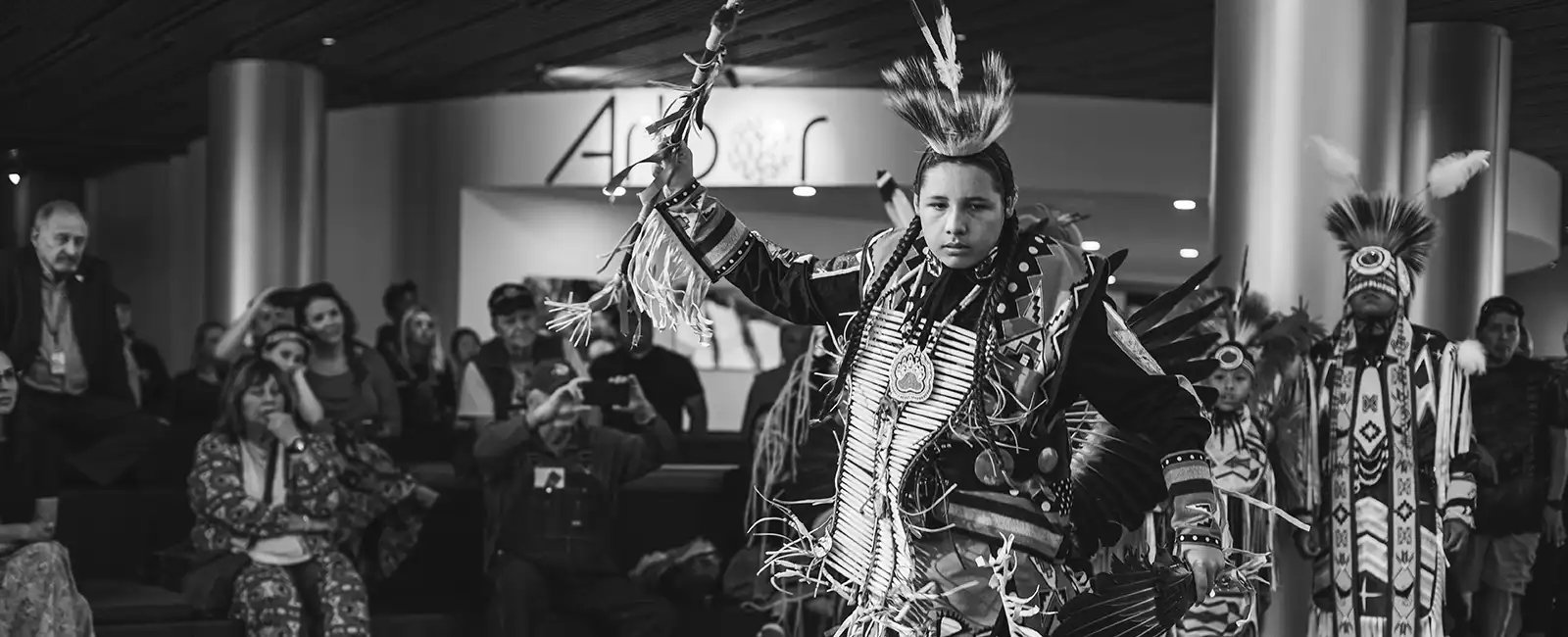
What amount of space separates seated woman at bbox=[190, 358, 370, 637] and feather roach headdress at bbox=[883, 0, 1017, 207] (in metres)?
3.06

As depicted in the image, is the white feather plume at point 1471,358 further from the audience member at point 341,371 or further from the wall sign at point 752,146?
the wall sign at point 752,146

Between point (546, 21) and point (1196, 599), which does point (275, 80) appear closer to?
point (546, 21)

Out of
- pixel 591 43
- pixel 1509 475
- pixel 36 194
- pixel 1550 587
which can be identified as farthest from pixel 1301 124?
pixel 36 194

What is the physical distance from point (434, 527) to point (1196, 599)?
12.9 feet

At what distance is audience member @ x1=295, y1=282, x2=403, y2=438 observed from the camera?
605 cm

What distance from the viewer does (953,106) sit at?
8.48 ft

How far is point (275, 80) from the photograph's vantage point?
9.61 m

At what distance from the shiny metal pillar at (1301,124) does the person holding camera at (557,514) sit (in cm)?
205

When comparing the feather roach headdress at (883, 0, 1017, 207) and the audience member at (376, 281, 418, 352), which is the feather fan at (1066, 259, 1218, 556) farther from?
the audience member at (376, 281, 418, 352)

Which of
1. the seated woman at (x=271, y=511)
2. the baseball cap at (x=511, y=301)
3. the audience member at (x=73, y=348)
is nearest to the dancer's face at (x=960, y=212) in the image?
the seated woman at (x=271, y=511)

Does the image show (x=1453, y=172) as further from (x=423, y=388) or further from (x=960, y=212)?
(x=423, y=388)

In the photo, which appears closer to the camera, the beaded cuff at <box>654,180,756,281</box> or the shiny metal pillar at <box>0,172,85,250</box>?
the beaded cuff at <box>654,180,756,281</box>

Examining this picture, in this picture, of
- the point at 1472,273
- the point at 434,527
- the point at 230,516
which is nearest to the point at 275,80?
the point at 434,527

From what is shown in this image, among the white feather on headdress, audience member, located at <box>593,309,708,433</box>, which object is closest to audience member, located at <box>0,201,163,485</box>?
audience member, located at <box>593,309,708,433</box>
